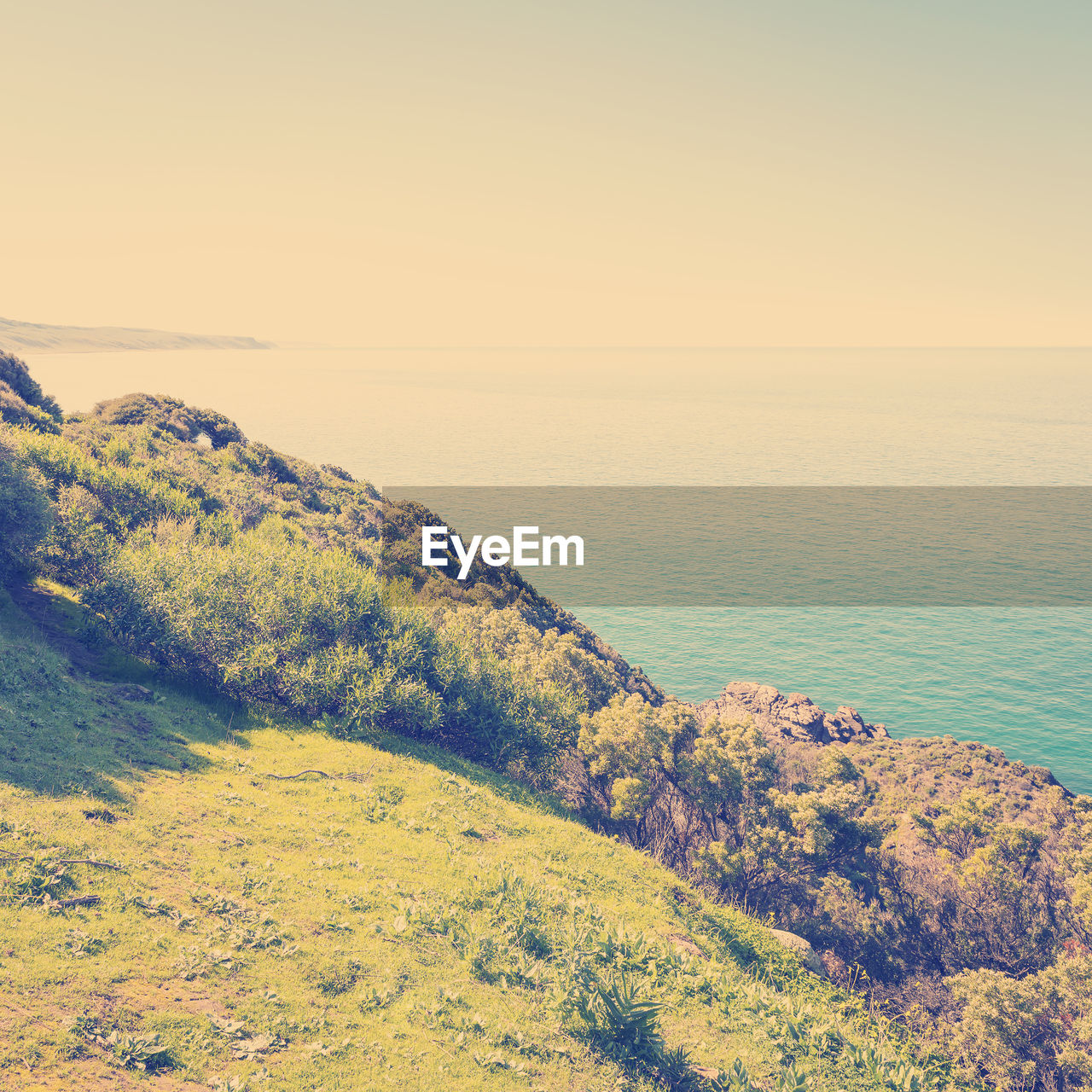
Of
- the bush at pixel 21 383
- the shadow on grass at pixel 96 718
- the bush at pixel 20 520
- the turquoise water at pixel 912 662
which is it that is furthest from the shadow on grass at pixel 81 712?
the turquoise water at pixel 912 662

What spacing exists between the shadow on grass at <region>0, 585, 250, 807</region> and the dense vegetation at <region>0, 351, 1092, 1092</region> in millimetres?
1149

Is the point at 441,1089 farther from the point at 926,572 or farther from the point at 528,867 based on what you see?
the point at 926,572

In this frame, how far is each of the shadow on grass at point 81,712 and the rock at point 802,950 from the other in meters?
18.1

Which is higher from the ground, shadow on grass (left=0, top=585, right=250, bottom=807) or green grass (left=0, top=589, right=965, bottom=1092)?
shadow on grass (left=0, top=585, right=250, bottom=807)

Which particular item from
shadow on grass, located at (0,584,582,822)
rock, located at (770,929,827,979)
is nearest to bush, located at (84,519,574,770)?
shadow on grass, located at (0,584,582,822)

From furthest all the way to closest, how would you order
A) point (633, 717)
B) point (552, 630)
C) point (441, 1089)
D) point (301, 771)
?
point (552, 630), point (633, 717), point (301, 771), point (441, 1089)

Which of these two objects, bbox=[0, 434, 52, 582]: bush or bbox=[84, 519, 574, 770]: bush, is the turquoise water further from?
bbox=[0, 434, 52, 582]: bush

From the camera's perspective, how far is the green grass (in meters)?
11.0

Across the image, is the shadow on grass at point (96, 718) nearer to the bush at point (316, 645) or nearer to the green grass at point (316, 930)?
the green grass at point (316, 930)

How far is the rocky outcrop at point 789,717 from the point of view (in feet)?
142

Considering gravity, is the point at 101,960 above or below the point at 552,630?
below

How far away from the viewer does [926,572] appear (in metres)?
83.6

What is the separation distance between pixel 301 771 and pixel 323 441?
151 meters

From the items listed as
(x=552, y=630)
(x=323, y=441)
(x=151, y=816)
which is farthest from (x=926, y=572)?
(x=323, y=441)
